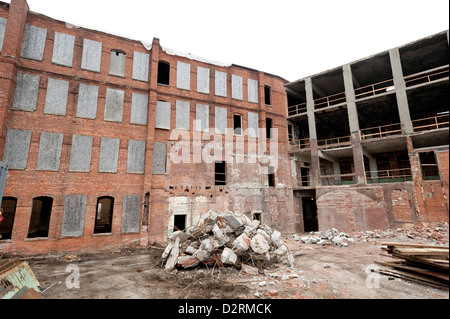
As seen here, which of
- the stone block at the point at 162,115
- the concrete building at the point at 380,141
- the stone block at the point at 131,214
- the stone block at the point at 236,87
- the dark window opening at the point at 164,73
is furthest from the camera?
the stone block at the point at 236,87

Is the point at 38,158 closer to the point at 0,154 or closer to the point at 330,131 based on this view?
the point at 0,154

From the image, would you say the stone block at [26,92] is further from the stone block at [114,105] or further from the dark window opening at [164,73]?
the dark window opening at [164,73]

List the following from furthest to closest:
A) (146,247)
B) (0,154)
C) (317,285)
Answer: (146,247) < (0,154) < (317,285)

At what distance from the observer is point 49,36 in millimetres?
12906

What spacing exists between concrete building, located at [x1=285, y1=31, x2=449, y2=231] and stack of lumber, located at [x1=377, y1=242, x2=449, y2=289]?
7.47 meters

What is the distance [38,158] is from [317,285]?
14521 mm

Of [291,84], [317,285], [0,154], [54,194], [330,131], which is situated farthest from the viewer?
[330,131]

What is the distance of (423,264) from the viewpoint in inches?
195

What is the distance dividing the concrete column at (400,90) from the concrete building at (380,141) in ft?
0.18

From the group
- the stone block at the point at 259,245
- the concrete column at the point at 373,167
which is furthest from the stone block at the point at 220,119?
the concrete column at the point at 373,167

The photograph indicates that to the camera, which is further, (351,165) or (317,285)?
(351,165)

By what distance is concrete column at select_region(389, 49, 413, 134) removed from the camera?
44.9ft

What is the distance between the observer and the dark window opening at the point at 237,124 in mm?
16781
